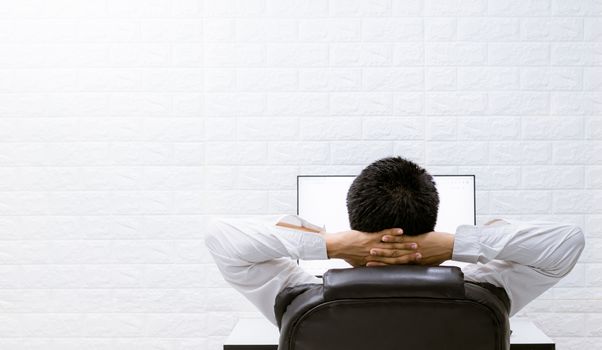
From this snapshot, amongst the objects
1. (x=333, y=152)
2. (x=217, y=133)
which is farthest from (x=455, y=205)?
(x=217, y=133)

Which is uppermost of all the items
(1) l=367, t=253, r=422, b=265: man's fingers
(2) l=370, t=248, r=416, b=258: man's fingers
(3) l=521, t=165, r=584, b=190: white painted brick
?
(3) l=521, t=165, r=584, b=190: white painted brick

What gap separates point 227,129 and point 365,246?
1.82 metres

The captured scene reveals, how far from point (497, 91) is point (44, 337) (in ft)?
8.49

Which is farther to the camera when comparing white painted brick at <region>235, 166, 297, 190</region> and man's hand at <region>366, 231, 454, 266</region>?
white painted brick at <region>235, 166, 297, 190</region>

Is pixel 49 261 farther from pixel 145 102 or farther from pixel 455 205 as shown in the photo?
pixel 455 205

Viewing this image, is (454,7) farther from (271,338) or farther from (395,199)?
(395,199)

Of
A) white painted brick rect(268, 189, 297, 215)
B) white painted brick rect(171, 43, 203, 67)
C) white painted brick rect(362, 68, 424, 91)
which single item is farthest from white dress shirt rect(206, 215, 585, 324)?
white painted brick rect(171, 43, 203, 67)

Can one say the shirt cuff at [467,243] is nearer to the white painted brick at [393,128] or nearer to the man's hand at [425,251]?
the man's hand at [425,251]

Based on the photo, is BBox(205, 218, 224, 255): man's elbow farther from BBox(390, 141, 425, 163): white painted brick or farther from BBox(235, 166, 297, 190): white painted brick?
BBox(390, 141, 425, 163): white painted brick

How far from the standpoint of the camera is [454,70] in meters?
2.99

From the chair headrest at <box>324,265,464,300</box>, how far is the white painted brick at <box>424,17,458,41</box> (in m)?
2.08

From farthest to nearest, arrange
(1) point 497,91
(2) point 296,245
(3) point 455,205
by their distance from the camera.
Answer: (1) point 497,91 < (3) point 455,205 < (2) point 296,245

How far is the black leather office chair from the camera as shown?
1.11 metres

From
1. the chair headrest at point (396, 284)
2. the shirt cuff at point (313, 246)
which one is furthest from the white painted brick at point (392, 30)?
the chair headrest at point (396, 284)
